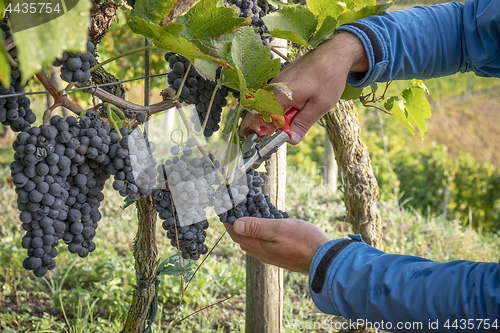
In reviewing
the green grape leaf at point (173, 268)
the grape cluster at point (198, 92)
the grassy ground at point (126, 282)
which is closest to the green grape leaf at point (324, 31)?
the grape cluster at point (198, 92)

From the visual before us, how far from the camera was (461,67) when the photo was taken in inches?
51.2

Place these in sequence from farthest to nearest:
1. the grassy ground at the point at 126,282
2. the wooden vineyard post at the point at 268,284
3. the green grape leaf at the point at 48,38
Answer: the grassy ground at the point at 126,282 < the wooden vineyard post at the point at 268,284 < the green grape leaf at the point at 48,38

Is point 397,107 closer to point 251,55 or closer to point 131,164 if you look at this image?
point 251,55

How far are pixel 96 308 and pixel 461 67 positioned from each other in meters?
2.36

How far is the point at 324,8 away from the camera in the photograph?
1165mm

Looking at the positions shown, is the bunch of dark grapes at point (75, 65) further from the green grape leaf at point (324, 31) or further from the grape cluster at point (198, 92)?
the green grape leaf at point (324, 31)

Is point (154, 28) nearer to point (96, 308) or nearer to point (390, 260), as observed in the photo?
point (390, 260)

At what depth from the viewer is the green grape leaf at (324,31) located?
1071mm

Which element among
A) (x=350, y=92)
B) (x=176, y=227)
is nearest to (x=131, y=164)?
(x=176, y=227)

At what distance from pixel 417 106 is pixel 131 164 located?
1128 millimetres

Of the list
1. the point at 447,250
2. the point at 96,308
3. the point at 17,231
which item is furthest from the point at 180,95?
the point at 447,250

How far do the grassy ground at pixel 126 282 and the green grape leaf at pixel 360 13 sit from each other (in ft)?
3.58

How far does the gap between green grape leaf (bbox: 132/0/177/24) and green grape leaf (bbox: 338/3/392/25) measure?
52cm

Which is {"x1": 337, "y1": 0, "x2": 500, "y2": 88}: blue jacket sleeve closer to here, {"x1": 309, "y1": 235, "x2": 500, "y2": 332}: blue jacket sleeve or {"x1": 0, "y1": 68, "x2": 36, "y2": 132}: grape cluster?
{"x1": 309, "y1": 235, "x2": 500, "y2": 332}: blue jacket sleeve
